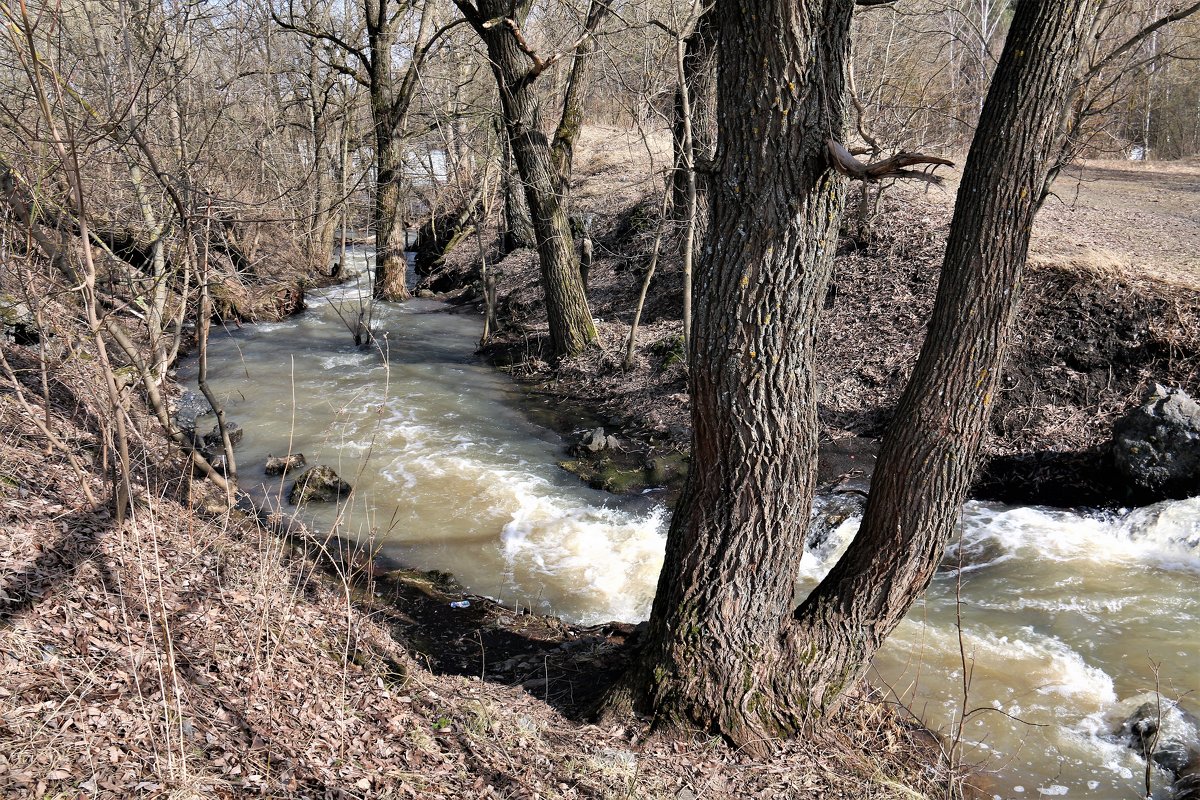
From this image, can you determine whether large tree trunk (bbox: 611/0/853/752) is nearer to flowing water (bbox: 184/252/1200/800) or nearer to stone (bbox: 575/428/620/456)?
flowing water (bbox: 184/252/1200/800)

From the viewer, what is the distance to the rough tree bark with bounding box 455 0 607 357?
10789 millimetres

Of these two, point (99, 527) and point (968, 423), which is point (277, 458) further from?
point (968, 423)

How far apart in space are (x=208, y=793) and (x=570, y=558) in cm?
459

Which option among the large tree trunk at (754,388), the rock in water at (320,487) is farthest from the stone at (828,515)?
the rock in water at (320,487)

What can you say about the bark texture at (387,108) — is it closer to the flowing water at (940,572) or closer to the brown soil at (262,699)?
the flowing water at (940,572)

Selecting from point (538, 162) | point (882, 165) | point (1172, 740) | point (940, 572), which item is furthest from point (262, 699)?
point (538, 162)

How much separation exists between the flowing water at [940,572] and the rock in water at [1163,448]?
0.23 meters

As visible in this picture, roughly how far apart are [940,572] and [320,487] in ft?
20.7

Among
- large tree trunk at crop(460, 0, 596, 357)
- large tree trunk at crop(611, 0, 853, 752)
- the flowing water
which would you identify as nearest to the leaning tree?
large tree trunk at crop(611, 0, 853, 752)

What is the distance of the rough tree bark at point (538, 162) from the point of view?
10789 mm

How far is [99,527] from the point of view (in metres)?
4.66

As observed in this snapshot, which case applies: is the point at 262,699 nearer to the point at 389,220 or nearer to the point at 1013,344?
the point at 1013,344

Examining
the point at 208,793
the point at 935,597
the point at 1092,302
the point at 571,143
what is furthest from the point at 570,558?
the point at 571,143

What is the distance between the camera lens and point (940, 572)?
24.0 feet
